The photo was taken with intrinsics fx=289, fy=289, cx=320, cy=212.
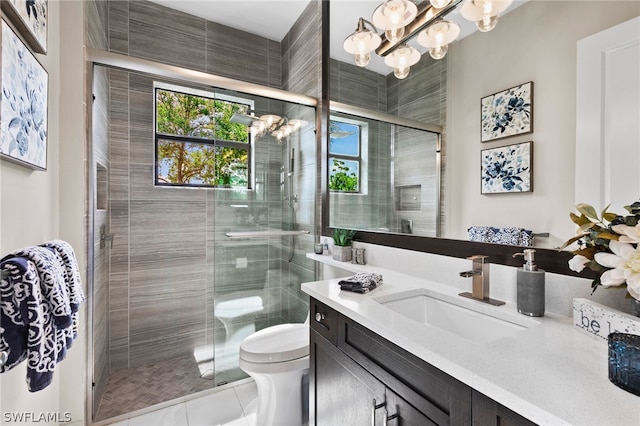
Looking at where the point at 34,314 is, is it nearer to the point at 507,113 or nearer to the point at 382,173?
the point at 382,173

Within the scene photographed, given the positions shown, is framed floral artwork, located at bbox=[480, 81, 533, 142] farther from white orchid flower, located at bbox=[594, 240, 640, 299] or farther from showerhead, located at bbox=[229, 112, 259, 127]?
showerhead, located at bbox=[229, 112, 259, 127]

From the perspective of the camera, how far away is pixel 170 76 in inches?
71.4

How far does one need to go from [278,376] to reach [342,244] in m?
0.82

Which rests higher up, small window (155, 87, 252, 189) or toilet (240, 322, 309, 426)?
small window (155, 87, 252, 189)

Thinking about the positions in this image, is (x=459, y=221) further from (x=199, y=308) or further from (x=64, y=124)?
(x=199, y=308)


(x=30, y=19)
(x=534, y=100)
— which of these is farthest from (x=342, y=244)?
(x=30, y=19)

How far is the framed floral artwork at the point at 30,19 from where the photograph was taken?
3.18 ft

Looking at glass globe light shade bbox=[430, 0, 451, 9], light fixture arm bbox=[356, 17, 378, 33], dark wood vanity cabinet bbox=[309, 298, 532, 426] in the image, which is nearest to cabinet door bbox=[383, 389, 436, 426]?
dark wood vanity cabinet bbox=[309, 298, 532, 426]

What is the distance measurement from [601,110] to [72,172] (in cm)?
224

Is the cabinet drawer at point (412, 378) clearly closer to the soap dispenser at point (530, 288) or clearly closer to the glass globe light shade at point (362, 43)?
the soap dispenser at point (530, 288)

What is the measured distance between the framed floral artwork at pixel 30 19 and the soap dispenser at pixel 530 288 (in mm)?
1859

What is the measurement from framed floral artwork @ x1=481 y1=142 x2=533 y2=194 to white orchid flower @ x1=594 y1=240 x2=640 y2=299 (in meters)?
0.40

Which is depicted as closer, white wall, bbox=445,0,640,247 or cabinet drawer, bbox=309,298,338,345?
white wall, bbox=445,0,640,247

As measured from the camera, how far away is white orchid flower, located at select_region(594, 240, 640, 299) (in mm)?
583
